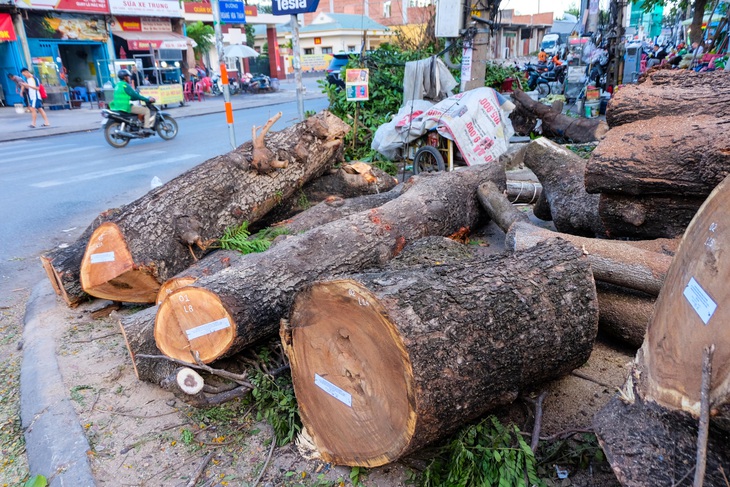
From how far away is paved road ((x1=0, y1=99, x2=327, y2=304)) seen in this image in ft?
19.4

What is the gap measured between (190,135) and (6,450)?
11.2m

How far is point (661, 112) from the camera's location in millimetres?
3613

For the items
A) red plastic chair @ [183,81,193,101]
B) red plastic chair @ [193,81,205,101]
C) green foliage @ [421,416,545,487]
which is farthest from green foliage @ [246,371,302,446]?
red plastic chair @ [183,81,193,101]

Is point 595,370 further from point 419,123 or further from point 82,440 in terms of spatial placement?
point 419,123

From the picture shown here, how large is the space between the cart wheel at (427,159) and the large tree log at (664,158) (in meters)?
3.21

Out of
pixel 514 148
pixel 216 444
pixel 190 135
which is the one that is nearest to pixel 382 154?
pixel 514 148

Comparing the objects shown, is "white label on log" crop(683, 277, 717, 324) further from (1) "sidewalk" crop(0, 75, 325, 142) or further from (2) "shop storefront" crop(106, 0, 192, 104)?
(2) "shop storefront" crop(106, 0, 192, 104)

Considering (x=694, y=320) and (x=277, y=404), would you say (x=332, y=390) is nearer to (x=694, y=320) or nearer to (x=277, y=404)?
(x=277, y=404)

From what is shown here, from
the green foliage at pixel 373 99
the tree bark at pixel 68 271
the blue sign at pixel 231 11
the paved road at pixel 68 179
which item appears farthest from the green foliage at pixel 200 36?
the tree bark at pixel 68 271

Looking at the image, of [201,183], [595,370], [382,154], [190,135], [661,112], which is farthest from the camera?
[190,135]

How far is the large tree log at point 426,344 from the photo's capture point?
2.16 m

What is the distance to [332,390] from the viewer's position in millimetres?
2473

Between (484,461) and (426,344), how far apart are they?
2.07ft

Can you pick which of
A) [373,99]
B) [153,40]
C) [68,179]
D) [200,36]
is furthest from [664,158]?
[200,36]
